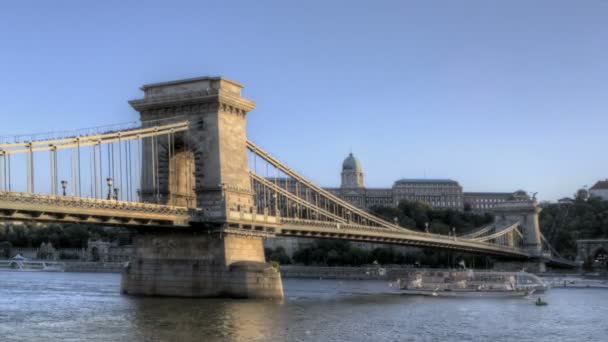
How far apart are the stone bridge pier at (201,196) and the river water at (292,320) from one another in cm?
175

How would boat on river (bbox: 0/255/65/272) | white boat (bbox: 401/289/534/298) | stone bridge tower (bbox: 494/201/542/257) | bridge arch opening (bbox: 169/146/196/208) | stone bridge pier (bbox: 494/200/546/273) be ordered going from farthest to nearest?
1. boat on river (bbox: 0/255/65/272)
2. stone bridge tower (bbox: 494/201/542/257)
3. stone bridge pier (bbox: 494/200/546/273)
4. white boat (bbox: 401/289/534/298)
5. bridge arch opening (bbox: 169/146/196/208)

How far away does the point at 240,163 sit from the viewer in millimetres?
58062

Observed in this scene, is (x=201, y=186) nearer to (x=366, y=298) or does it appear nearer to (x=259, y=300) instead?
(x=259, y=300)

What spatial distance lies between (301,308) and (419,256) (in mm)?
87088

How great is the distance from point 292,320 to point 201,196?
48.4 feet

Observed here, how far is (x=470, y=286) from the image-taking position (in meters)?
72.2

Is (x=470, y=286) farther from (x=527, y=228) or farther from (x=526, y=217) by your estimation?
(x=526, y=217)

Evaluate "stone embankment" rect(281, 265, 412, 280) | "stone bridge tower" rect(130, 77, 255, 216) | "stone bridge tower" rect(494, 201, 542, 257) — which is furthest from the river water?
"stone bridge tower" rect(494, 201, 542, 257)

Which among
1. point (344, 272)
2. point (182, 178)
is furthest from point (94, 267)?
point (182, 178)

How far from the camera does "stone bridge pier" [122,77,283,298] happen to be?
5419 cm

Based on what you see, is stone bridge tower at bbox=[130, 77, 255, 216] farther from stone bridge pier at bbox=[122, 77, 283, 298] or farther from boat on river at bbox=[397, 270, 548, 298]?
boat on river at bbox=[397, 270, 548, 298]

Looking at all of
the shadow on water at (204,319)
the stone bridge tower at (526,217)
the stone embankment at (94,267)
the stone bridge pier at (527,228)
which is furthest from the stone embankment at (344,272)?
the shadow on water at (204,319)

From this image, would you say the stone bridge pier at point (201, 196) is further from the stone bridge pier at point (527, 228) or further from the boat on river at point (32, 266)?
the boat on river at point (32, 266)

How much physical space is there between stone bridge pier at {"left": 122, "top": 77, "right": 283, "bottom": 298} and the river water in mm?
1748
